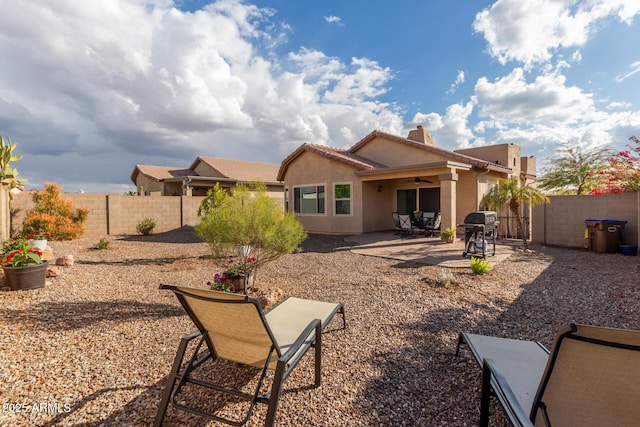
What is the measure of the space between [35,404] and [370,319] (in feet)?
12.1

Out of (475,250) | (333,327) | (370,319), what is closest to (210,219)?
(333,327)

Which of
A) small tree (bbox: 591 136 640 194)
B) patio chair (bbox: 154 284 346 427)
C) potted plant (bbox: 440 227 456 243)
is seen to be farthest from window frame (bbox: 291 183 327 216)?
patio chair (bbox: 154 284 346 427)

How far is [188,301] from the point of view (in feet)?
8.19

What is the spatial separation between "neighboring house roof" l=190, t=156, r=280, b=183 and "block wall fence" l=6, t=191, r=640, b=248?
328 inches

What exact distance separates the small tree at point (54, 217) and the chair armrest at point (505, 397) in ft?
48.4

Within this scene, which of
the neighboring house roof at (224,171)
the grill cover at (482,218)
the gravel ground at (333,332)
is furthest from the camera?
the neighboring house roof at (224,171)

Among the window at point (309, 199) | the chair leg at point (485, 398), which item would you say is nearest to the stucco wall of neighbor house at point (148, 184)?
the window at point (309, 199)

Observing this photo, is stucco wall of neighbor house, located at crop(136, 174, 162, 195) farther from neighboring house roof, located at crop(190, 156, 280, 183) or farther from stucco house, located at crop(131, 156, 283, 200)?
neighboring house roof, located at crop(190, 156, 280, 183)

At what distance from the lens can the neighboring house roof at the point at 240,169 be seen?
84.6ft

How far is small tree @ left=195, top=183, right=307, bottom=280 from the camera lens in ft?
16.3

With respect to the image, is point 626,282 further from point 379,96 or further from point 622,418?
point 379,96

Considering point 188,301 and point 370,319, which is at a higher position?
point 188,301

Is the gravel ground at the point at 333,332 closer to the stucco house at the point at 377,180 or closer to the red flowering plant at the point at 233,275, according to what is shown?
the red flowering plant at the point at 233,275

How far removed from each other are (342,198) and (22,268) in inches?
451
